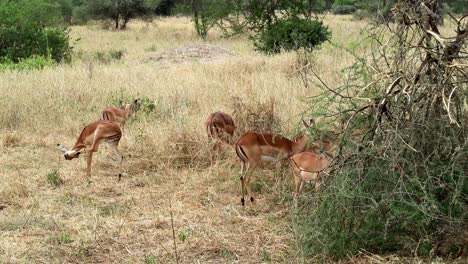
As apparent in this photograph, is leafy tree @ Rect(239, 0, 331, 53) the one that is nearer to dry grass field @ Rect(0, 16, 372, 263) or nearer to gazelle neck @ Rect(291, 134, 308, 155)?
dry grass field @ Rect(0, 16, 372, 263)

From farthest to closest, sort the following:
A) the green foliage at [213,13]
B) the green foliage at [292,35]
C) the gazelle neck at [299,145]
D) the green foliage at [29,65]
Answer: the green foliage at [213,13] < the green foliage at [292,35] < the green foliage at [29,65] < the gazelle neck at [299,145]

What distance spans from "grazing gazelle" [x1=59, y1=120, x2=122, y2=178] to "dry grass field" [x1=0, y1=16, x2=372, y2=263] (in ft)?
0.88

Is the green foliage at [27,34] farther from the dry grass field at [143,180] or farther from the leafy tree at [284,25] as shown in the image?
the leafy tree at [284,25]

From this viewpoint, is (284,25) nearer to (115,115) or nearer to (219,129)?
(115,115)

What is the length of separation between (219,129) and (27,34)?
13846 mm

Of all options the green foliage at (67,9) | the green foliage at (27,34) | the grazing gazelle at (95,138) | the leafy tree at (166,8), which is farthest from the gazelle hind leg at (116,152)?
the leafy tree at (166,8)

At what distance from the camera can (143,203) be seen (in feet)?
21.1

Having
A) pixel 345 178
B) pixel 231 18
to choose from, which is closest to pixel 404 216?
pixel 345 178

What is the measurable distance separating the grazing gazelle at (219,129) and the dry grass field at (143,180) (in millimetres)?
190

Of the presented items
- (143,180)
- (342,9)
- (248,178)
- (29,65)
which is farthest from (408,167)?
(342,9)

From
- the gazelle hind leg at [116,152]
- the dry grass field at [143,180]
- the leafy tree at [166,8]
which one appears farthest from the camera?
the leafy tree at [166,8]

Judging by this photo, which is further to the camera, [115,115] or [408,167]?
[115,115]

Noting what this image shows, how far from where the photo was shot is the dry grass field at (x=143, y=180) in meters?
5.25

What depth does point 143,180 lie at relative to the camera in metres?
7.21
